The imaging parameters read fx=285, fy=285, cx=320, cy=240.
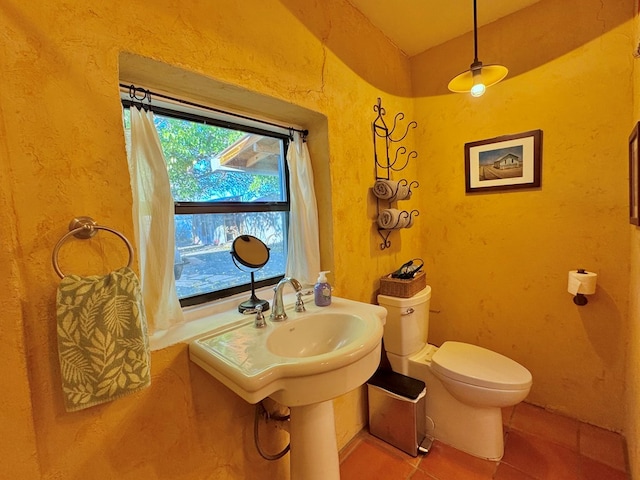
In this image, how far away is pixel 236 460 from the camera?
1.04 metres

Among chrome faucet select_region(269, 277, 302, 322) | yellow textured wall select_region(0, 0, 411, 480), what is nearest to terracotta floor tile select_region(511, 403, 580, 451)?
yellow textured wall select_region(0, 0, 411, 480)

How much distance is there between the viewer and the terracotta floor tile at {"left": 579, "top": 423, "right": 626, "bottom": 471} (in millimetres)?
1368

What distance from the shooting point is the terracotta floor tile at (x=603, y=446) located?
1368 millimetres

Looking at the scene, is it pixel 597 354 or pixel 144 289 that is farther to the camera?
pixel 597 354

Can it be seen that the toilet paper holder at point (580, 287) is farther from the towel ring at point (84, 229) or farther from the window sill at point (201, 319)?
the towel ring at point (84, 229)

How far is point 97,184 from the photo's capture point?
0.75 m

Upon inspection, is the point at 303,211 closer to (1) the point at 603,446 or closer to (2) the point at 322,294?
(2) the point at 322,294

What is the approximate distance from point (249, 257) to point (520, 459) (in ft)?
5.40

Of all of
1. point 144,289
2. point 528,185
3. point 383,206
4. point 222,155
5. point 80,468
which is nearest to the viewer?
point 80,468

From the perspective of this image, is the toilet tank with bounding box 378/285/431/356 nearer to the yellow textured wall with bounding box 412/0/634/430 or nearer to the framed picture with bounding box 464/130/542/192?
the yellow textured wall with bounding box 412/0/634/430

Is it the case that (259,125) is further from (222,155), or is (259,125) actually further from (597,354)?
(597,354)

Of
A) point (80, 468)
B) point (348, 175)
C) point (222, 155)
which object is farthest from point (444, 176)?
point (80, 468)

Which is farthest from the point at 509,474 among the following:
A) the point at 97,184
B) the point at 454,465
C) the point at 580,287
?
the point at 97,184

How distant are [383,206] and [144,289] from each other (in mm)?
1327
